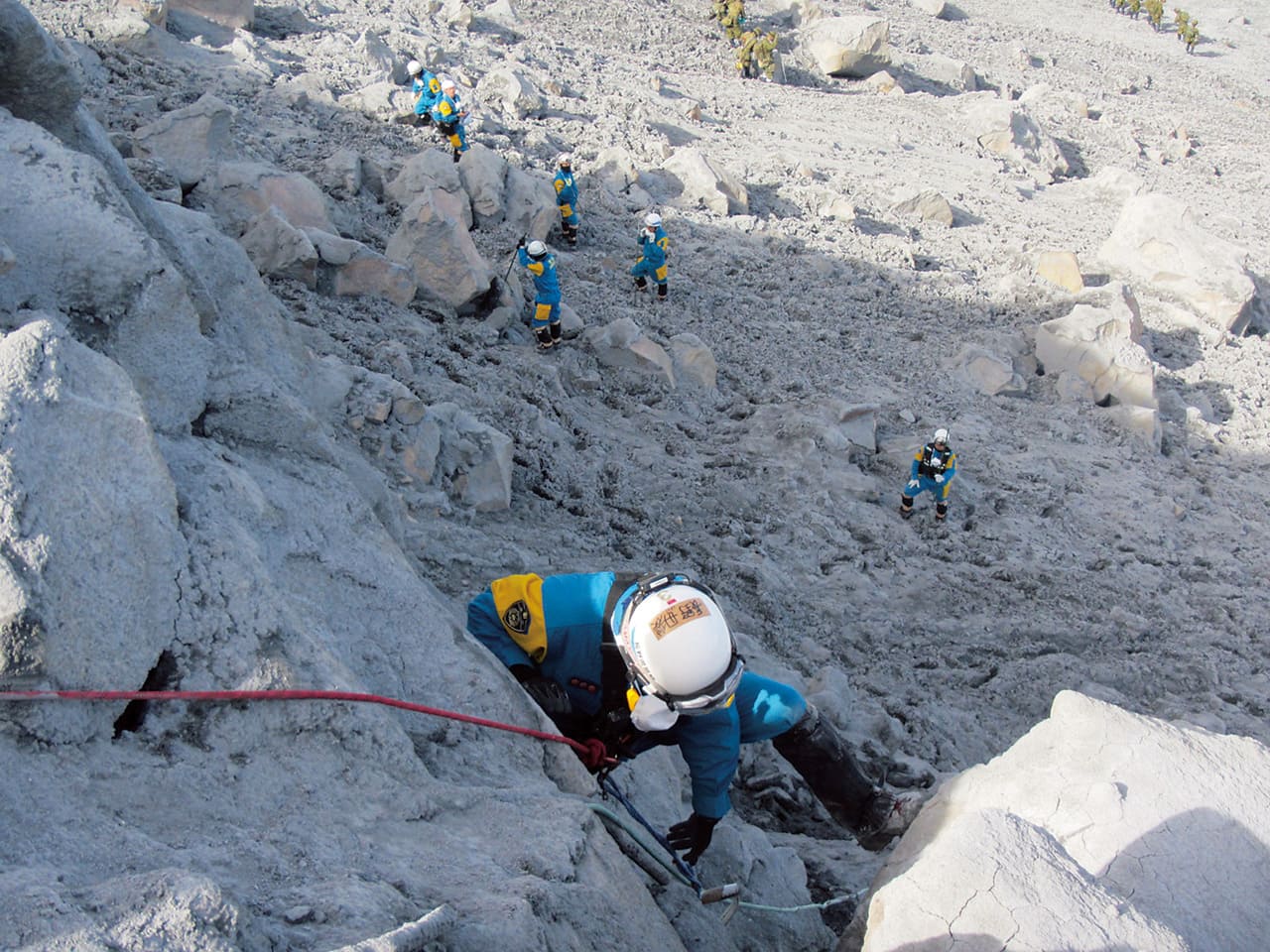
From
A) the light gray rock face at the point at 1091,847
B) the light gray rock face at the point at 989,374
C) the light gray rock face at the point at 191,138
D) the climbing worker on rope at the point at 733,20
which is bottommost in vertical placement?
the light gray rock face at the point at 989,374

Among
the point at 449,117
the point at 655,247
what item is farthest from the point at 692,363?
the point at 449,117

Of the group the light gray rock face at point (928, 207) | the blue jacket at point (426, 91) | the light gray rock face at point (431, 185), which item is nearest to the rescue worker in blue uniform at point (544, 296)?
the light gray rock face at point (431, 185)

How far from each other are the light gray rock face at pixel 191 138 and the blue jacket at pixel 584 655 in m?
5.70

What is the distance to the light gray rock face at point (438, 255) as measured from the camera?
7.98 meters

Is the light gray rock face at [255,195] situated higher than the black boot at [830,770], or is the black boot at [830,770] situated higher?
the light gray rock face at [255,195]

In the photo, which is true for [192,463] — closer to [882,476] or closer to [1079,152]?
[882,476]

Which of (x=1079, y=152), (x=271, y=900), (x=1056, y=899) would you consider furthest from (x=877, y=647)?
(x=1079, y=152)

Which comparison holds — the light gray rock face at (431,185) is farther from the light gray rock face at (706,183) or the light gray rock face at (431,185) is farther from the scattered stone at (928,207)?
the scattered stone at (928,207)

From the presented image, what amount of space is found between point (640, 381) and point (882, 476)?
2.24 metres

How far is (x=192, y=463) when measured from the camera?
3148 mm

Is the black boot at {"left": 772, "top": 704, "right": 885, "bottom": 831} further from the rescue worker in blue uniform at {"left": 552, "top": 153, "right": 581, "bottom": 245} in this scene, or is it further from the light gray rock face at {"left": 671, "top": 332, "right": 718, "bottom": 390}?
the rescue worker in blue uniform at {"left": 552, "top": 153, "right": 581, "bottom": 245}

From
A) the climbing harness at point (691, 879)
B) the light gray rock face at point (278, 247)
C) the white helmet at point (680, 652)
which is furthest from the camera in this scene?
the light gray rock face at point (278, 247)

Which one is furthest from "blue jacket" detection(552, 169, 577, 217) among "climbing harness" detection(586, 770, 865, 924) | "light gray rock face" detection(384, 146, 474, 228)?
"climbing harness" detection(586, 770, 865, 924)

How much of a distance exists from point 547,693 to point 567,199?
7.33m
